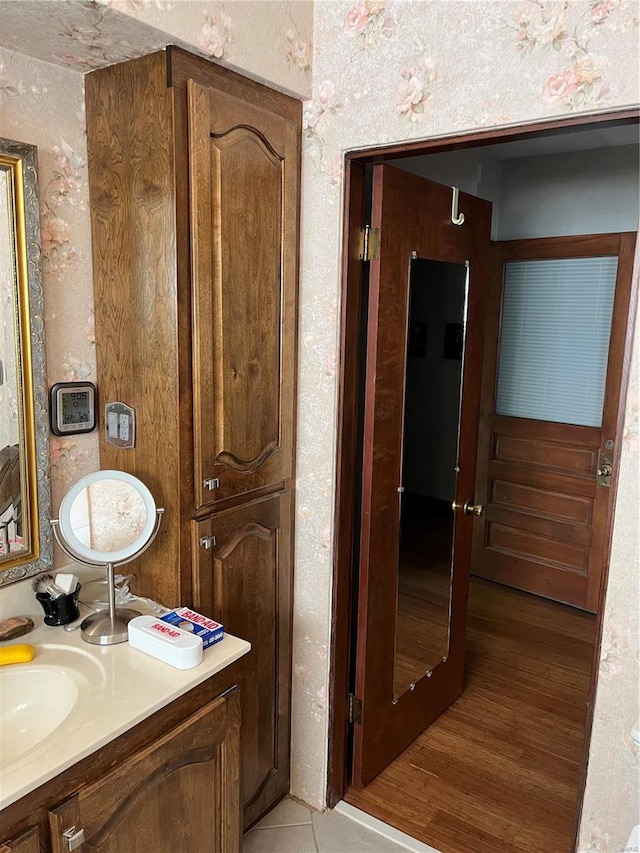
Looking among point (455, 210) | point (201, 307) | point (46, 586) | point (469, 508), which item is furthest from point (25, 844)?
point (455, 210)

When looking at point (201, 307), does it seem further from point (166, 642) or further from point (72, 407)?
point (166, 642)

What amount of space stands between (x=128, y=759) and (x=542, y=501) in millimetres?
2953

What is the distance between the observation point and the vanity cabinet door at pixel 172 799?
1.20 meters

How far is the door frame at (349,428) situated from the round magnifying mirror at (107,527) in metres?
0.62

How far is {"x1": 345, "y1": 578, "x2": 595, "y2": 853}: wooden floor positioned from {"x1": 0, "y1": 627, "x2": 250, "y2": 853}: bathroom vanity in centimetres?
80

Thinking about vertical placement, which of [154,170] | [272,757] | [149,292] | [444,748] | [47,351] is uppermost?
[154,170]

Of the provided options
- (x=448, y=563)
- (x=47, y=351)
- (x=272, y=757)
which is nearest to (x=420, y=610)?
(x=448, y=563)

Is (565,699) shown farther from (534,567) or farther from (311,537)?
(311,537)

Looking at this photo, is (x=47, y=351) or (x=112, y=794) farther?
(x=47, y=351)

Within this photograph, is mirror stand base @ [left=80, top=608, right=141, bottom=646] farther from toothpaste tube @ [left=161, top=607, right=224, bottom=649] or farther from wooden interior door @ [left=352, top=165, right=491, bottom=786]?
wooden interior door @ [left=352, top=165, right=491, bottom=786]

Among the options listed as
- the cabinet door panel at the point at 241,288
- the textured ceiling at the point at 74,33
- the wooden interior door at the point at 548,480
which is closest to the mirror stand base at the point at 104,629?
the cabinet door panel at the point at 241,288

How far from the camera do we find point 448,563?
8.08 ft

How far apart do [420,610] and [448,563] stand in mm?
215

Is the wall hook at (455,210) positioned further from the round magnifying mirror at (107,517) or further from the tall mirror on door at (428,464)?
the round magnifying mirror at (107,517)
